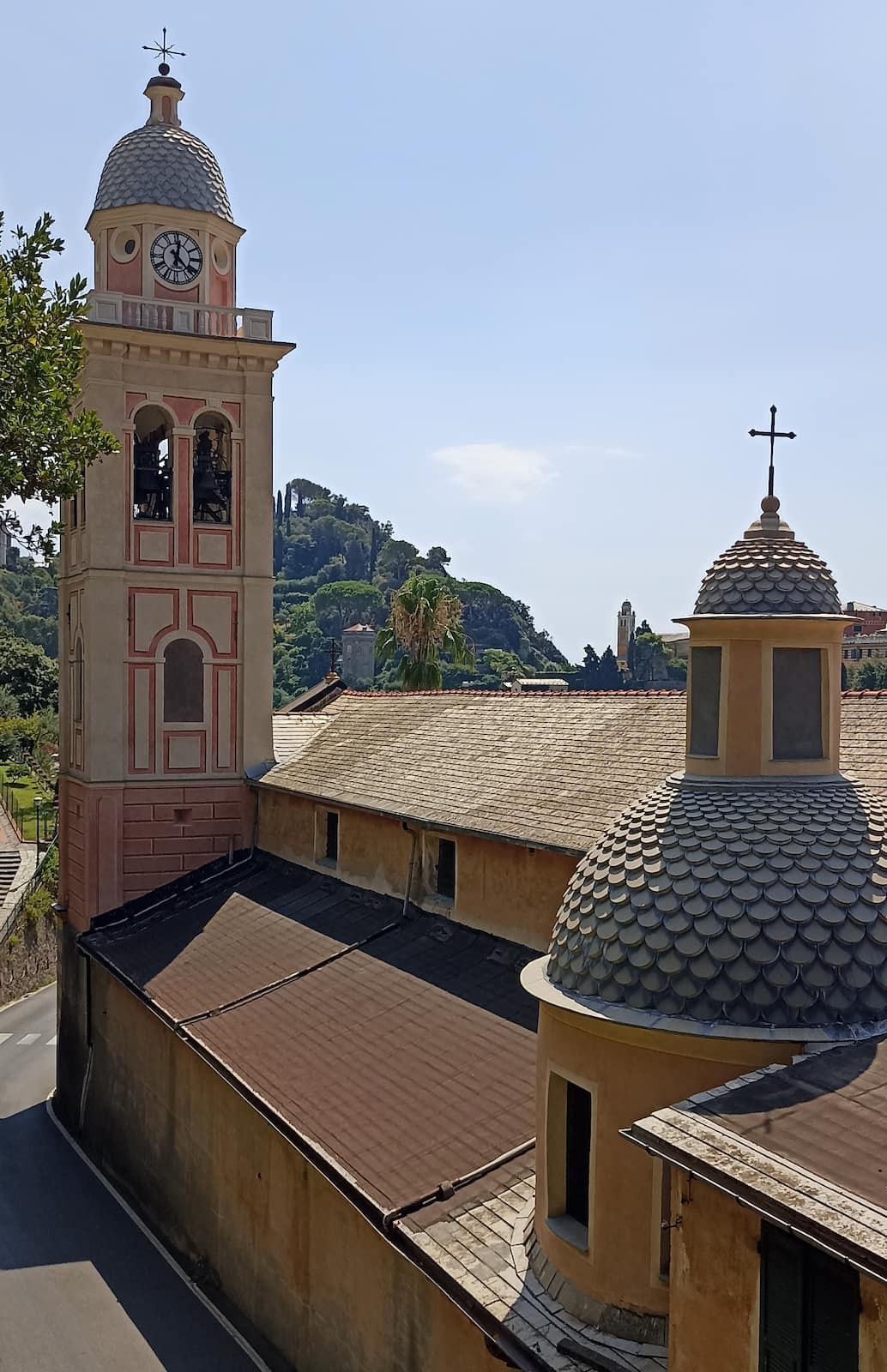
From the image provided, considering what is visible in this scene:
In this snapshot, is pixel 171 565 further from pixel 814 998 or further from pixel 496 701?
pixel 814 998

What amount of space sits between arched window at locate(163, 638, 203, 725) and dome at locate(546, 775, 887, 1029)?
1575 cm

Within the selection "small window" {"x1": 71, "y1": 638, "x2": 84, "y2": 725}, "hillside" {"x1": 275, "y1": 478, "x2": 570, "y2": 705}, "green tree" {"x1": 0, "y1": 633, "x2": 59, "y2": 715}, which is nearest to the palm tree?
"green tree" {"x1": 0, "y1": 633, "x2": 59, "y2": 715}

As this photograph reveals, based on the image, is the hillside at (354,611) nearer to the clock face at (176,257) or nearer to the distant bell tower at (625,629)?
the distant bell tower at (625,629)

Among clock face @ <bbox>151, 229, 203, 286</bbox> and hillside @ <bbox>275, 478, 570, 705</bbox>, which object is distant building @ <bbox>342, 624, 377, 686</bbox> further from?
clock face @ <bbox>151, 229, 203, 286</bbox>

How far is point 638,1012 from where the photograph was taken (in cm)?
906

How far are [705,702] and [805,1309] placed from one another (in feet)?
16.6

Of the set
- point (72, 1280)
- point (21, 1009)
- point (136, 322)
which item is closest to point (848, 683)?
point (21, 1009)

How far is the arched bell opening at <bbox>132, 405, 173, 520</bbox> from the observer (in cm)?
2439

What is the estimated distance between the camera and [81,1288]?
1745cm

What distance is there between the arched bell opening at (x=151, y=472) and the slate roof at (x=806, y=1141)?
18.7 m

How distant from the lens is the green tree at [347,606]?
15900 cm

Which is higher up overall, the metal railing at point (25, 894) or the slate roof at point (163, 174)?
the slate roof at point (163, 174)

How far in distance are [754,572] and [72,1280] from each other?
1427cm

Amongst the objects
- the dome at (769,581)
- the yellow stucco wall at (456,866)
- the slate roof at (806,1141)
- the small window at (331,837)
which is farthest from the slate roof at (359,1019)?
the dome at (769,581)
